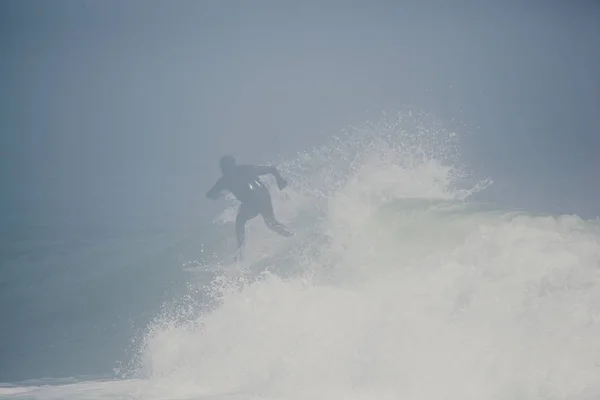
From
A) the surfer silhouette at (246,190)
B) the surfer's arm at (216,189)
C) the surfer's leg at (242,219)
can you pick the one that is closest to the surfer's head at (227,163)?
the surfer silhouette at (246,190)

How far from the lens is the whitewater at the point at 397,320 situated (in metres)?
6.47

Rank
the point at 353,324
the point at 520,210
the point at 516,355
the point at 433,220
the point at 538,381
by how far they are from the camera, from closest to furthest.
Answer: the point at 538,381, the point at 516,355, the point at 353,324, the point at 520,210, the point at 433,220

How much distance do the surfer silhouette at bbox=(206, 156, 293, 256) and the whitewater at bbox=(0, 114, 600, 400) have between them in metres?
0.71

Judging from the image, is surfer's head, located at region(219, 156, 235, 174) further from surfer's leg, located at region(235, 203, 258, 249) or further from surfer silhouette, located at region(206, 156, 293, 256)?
surfer's leg, located at region(235, 203, 258, 249)

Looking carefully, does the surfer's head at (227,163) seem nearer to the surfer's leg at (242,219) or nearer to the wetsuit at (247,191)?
the wetsuit at (247,191)

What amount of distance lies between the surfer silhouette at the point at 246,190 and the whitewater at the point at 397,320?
0.71 m

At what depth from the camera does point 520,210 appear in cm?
1090

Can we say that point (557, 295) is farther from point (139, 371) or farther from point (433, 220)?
point (139, 371)

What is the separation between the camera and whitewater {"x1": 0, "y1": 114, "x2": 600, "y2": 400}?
647cm

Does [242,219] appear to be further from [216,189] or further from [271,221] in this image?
[216,189]

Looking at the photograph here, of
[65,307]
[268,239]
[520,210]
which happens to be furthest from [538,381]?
[65,307]

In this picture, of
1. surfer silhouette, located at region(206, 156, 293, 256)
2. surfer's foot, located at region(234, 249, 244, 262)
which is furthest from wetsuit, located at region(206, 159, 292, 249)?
surfer's foot, located at region(234, 249, 244, 262)

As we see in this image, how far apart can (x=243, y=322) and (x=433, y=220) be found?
4.45m

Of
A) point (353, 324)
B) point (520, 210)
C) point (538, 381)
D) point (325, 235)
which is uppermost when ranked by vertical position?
point (325, 235)
